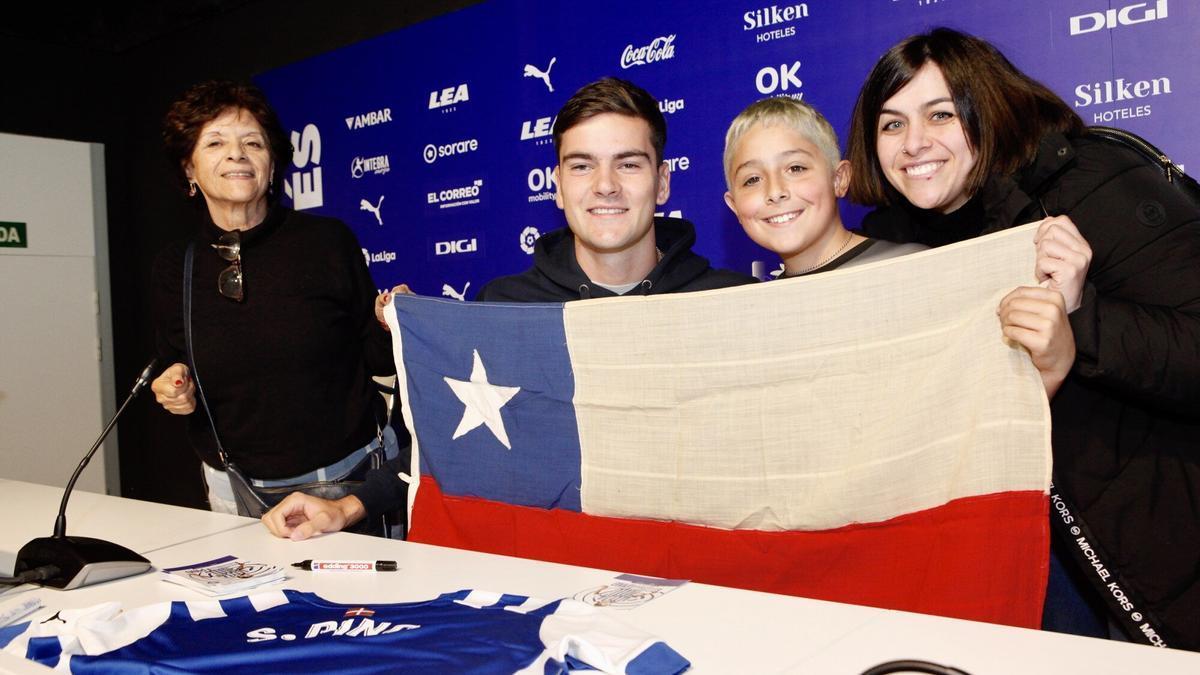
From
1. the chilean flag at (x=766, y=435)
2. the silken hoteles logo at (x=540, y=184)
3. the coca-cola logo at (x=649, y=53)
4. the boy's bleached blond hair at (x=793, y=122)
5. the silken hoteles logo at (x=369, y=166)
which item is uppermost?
the coca-cola logo at (x=649, y=53)

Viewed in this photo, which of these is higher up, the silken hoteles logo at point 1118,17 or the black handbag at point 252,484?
the silken hoteles logo at point 1118,17

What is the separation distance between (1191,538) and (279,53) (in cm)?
461

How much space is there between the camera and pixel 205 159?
234 cm

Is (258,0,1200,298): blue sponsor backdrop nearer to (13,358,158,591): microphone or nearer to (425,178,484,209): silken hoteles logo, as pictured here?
(425,178,484,209): silken hoteles logo

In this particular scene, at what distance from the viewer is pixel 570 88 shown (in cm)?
366

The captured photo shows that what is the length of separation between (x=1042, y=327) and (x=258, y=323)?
180cm

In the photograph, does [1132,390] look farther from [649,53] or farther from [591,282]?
[649,53]

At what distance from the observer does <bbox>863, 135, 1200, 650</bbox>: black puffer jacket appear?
1.36 metres

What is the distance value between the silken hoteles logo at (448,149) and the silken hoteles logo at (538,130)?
0.92 feet

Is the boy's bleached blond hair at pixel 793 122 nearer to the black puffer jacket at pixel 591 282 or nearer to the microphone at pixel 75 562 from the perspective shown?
the black puffer jacket at pixel 591 282

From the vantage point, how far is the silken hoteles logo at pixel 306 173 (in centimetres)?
463

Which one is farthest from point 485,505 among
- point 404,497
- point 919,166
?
point 919,166

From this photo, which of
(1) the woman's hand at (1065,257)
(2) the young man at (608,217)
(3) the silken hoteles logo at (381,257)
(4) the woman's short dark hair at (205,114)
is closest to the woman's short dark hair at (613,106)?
(2) the young man at (608,217)

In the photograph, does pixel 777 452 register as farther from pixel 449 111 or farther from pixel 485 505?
pixel 449 111
